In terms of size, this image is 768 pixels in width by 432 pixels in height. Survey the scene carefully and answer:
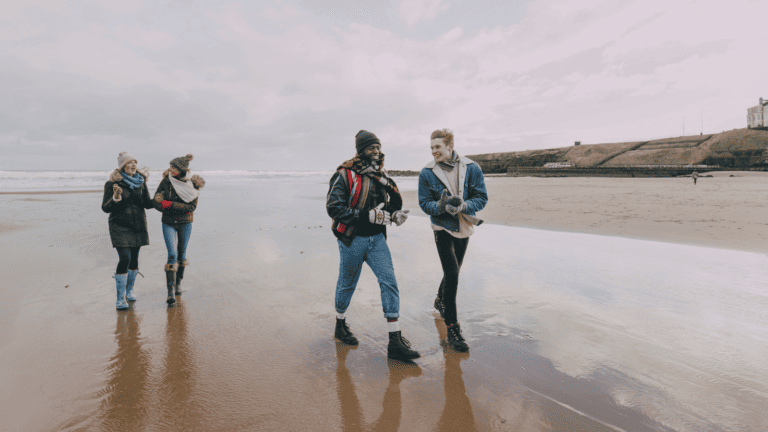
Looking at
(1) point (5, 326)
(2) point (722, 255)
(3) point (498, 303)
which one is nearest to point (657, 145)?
(2) point (722, 255)

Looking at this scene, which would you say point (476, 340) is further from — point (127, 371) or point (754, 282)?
point (754, 282)

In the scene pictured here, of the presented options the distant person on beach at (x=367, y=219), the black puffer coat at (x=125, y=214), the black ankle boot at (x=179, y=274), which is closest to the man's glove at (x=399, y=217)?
the distant person on beach at (x=367, y=219)

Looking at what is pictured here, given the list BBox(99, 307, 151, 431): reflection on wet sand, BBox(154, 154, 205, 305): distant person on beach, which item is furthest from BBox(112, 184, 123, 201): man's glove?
BBox(99, 307, 151, 431): reflection on wet sand

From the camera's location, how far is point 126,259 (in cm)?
459

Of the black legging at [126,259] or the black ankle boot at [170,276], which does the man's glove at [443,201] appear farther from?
the black legging at [126,259]

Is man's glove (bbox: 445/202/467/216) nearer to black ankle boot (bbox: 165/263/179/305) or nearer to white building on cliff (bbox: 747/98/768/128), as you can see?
black ankle boot (bbox: 165/263/179/305)

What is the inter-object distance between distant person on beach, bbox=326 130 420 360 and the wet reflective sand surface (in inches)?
17.2

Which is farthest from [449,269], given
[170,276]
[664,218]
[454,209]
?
[664,218]

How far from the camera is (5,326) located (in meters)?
3.86

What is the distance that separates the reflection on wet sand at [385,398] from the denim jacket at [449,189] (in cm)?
138

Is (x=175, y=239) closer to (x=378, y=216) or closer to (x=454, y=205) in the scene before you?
(x=378, y=216)

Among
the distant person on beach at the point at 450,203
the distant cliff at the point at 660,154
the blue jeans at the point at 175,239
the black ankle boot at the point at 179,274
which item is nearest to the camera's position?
the distant person on beach at the point at 450,203

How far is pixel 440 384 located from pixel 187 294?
392cm

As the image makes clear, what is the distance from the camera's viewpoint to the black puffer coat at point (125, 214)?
453 centimetres
